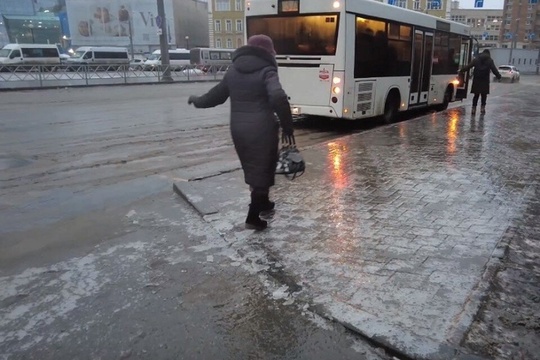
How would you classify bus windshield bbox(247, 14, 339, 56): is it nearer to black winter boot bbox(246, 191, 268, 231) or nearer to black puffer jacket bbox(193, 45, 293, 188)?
black puffer jacket bbox(193, 45, 293, 188)

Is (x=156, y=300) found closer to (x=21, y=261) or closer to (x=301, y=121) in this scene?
(x=21, y=261)

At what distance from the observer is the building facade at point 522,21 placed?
112 m

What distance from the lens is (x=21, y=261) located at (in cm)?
425

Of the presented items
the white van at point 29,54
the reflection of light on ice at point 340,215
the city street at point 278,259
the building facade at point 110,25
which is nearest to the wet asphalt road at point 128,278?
the city street at point 278,259

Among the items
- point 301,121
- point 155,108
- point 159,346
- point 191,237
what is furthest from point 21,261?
point 155,108

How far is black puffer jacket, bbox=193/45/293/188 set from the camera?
13.6 ft

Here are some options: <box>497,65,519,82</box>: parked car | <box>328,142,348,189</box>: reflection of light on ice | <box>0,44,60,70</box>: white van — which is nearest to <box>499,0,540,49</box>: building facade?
<box>497,65,519,82</box>: parked car

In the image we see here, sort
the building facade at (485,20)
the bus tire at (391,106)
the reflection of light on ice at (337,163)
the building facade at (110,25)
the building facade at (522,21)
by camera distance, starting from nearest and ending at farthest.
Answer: the reflection of light on ice at (337,163) < the bus tire at (391,106) < the building facade at (110,25) < the building facade at (522,21) < the building facade at (485,20)

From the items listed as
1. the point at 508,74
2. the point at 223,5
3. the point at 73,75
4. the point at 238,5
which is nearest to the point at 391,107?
the point at 73,75

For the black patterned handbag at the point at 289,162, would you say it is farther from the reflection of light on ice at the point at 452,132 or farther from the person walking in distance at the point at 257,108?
the reflection of light on ice at the point at 452,132

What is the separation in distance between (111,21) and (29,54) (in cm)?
4411

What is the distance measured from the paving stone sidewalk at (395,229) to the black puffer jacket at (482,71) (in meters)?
5.53

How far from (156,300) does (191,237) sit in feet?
4.08

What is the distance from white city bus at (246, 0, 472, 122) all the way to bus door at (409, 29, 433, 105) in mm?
131
